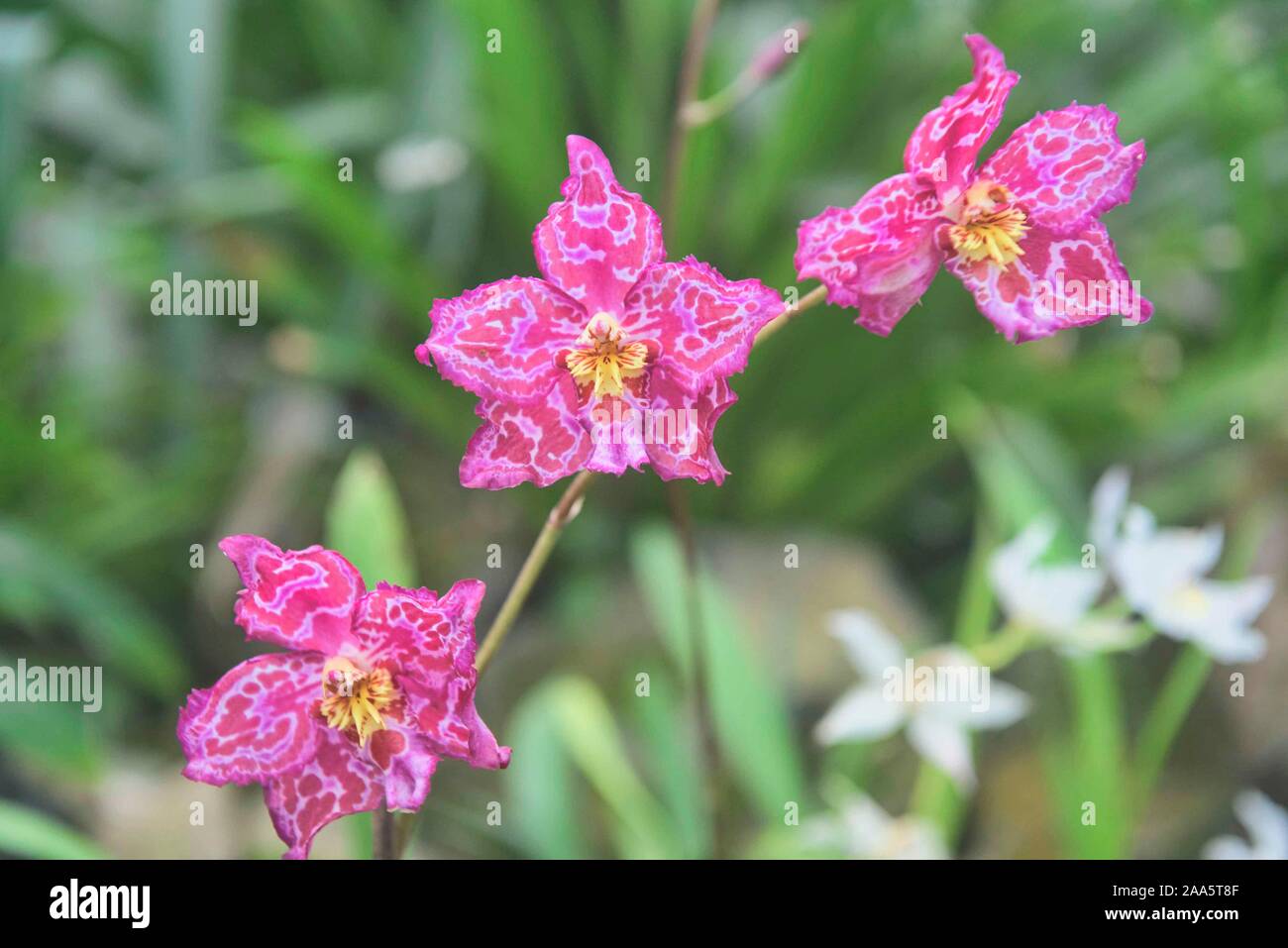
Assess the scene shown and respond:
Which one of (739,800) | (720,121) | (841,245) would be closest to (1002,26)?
(720,121)

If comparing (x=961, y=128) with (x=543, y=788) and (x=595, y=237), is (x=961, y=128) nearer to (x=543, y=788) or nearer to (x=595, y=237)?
(x=595, y=237)

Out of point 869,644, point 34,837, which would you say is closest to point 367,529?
point 34,837

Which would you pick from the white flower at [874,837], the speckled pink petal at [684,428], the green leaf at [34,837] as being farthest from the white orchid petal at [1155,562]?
the green leaf at [34,837]

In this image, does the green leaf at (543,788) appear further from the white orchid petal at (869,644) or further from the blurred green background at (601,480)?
the white orchid petal at (869,644)

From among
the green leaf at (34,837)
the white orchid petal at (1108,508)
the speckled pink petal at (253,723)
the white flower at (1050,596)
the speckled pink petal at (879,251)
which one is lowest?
the green leaf at (34,837)

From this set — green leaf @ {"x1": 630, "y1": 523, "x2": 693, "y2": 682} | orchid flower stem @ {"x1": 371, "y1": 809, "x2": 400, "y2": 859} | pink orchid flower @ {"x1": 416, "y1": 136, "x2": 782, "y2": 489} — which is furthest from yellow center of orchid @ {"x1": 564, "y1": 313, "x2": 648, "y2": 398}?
green leaf @ {"x1": 630, "y1": 523, "x2": 693, "y2": 682}

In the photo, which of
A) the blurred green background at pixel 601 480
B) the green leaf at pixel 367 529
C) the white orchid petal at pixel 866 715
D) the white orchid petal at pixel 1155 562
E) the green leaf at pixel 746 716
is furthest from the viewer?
the blurred green background at pixel 601 480
